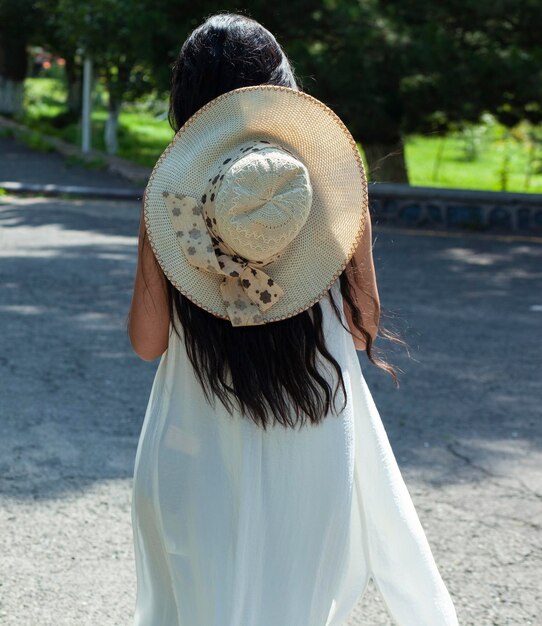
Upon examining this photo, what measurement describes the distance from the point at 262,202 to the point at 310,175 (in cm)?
16

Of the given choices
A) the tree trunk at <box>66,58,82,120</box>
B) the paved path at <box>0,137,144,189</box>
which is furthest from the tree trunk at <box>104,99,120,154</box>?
the tree trunk at <box>66,58,82,120</box>

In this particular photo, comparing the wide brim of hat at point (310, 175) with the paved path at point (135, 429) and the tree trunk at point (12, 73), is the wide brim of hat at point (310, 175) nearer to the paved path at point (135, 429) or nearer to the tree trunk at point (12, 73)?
the paved path at point (135, 429)

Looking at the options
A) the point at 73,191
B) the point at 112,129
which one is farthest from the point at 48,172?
the point at 112,129

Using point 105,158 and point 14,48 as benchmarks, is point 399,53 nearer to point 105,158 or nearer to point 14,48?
point 105,158

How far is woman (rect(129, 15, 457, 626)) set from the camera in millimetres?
2064

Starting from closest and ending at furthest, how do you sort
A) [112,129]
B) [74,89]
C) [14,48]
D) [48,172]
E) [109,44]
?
1. [48,172]
2. [109,44]
3. [112,129]
4. [14,48]
5. [74,89]

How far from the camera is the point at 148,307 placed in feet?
7.23

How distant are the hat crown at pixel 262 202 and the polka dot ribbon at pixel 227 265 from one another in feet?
0.13

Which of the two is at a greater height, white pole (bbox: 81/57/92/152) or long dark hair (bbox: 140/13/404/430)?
long dark hair (bbox: 140/13/404/430)

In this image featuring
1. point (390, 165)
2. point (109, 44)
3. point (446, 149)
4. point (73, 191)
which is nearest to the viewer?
point (73, 191)

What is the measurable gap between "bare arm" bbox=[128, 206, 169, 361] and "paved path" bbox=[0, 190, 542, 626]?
46.7 inches

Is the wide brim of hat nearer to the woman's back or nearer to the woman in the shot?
the woman

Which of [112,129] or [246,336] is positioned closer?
[246,336]

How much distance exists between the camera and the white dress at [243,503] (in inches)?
87.4
